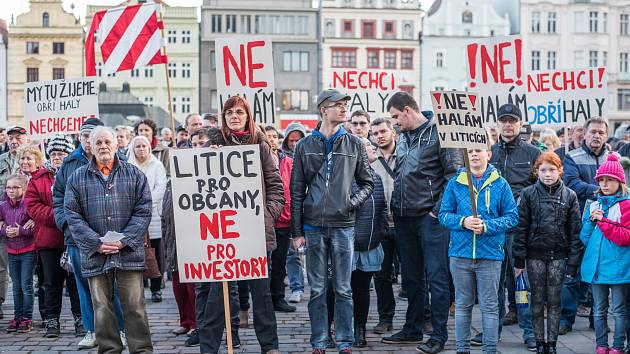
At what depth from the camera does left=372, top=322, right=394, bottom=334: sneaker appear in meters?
8.78

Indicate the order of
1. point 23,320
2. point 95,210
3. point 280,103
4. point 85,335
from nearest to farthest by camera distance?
point 95,210 → point 85,335 → point 23,320 → point 280,103

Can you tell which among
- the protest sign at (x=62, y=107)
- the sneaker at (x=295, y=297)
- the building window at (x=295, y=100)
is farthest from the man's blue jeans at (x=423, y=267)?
the building window at (x=295, y=100)

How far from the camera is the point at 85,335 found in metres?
8.46

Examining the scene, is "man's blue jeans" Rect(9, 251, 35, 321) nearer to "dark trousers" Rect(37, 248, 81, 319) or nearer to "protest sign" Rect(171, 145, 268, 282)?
"dark trousers" Rect(37, 248, 81, 319)

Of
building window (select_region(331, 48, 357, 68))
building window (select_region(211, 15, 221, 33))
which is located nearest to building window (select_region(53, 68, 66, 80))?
building window (select_region(211, 15, 221, 33))

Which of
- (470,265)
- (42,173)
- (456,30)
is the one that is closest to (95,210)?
(42,173)

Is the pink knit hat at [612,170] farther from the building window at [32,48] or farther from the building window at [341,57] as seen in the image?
the building window at [32,48]

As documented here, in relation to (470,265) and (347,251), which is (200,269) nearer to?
(347,251)

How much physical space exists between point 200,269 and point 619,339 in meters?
3.98

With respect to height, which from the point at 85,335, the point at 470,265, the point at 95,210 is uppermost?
the point at 95,210

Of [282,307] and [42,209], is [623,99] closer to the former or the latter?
[282,307]

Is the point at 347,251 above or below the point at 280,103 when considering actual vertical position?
below

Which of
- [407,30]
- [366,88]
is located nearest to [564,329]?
[366,88]

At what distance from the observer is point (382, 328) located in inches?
346
